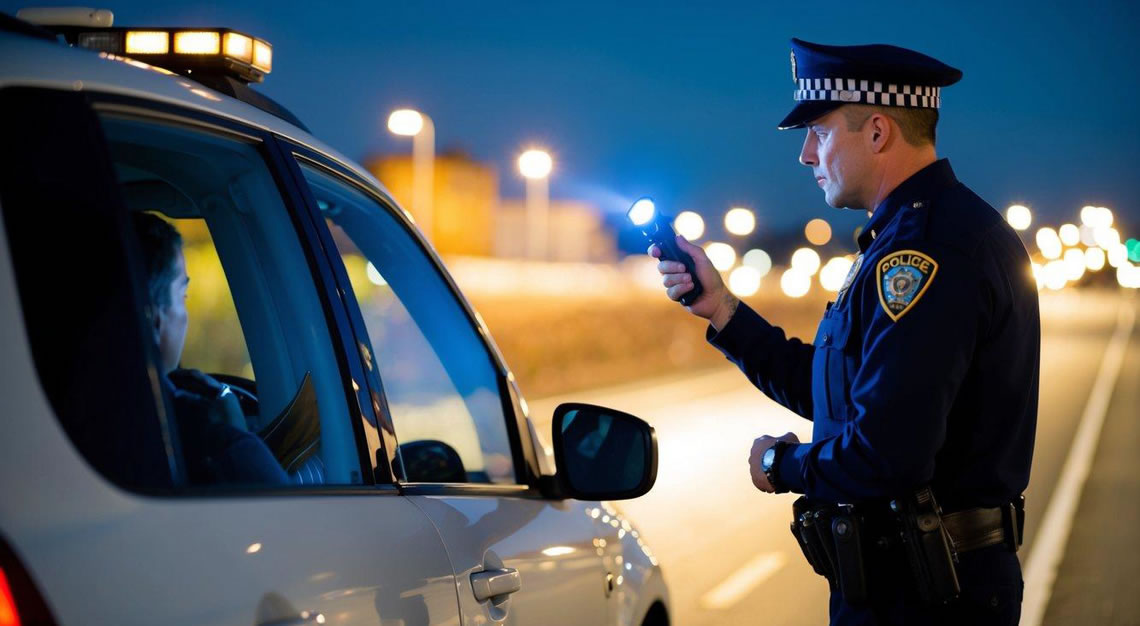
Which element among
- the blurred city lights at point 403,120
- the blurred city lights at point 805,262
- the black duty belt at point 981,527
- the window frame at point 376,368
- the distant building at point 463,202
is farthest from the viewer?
the distant building at point 463,202

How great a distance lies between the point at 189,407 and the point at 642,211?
5.66ft

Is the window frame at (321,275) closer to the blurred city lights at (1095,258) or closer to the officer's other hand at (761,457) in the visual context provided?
the officer's other hand at (761,457)

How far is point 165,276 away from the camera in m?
2.20

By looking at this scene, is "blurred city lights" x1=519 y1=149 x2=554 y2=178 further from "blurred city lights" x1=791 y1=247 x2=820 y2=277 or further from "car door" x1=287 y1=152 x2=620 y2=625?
"blurred city lights" x1=791 y1=247 x2=820 y2=277

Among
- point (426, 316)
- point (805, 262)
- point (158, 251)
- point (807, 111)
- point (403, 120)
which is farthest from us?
point (805, 262)

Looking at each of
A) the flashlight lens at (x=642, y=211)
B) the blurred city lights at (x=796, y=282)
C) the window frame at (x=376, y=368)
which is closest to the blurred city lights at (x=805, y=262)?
the blurred city lights at (x=796, y=282)

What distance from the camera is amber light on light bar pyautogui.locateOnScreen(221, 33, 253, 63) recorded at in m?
2.46

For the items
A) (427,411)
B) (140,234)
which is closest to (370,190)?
(140,234)

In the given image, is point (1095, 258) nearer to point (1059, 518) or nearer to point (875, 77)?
point (875, 77)

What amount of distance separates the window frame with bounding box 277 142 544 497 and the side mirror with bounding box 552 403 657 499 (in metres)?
0.13

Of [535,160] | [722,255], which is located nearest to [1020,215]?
[535,160]

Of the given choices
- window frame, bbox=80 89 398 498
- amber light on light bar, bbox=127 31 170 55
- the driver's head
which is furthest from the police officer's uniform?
amber light on light bar, bbox=127 31 170 55

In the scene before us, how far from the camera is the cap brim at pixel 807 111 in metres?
→ 3.18

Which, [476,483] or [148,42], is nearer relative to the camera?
[148,42]
